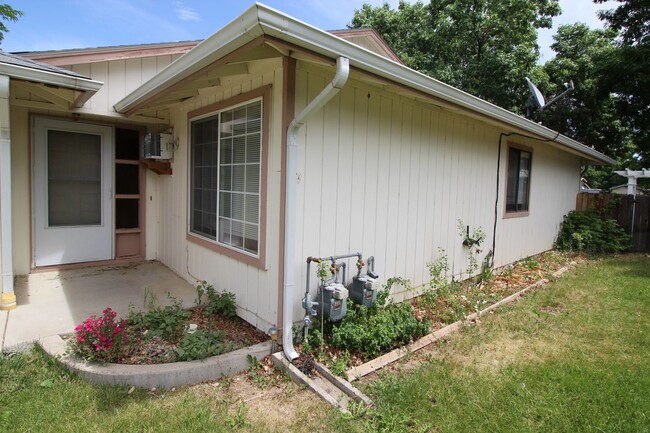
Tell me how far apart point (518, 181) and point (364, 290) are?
15.4 ft

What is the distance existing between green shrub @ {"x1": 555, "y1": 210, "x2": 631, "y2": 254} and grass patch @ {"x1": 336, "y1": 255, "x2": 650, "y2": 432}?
448 cm

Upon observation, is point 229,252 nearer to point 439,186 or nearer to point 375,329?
point 375,329

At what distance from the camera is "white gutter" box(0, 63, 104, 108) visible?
3316 mm

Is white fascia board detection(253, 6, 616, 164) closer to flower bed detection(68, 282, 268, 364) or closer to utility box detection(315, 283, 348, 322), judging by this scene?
utility box detection(315, 283, 348, 322)

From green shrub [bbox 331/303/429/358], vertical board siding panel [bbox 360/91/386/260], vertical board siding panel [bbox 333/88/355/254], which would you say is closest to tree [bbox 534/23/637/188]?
vertical board siding panel [bbox 360/91/386/260]

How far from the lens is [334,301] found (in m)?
3.15

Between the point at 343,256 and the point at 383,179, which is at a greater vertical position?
the point at 383,179

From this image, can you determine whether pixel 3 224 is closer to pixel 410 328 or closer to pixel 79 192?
pixel 79 192

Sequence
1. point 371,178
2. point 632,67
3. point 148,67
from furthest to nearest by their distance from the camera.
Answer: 1. point 632,67
2. point 148,67
3. point 371,178

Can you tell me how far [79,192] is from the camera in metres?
5.27

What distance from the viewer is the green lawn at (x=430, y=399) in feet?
7.56

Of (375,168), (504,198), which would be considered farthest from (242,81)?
(504,198)

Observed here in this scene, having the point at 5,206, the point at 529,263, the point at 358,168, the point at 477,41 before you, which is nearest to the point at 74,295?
the point at 5,206

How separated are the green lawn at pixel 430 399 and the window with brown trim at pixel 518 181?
129 inches
